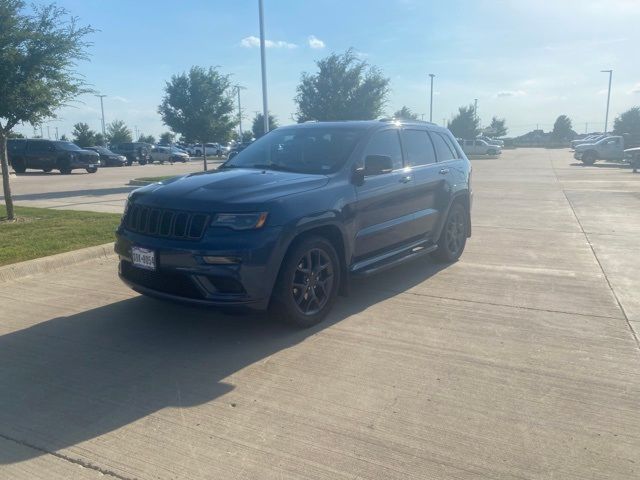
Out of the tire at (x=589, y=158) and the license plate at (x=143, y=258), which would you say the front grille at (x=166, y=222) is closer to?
the license plate at (x=143, y=258)

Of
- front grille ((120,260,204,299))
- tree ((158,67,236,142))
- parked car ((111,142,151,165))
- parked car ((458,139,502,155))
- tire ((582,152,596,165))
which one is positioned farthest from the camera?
parked car ((458,139,502,155))

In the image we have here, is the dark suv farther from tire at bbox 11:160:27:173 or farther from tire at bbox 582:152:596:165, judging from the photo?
tire at bbox 582:152:596:165

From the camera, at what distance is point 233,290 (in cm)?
419

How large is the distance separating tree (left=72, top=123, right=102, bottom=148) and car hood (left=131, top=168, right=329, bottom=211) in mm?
50097

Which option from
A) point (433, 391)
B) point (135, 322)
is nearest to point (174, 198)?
point (135, 322)

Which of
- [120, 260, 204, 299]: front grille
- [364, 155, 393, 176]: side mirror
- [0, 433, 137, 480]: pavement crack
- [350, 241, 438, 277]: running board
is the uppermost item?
[364, 155, 393, 176]: side mirror

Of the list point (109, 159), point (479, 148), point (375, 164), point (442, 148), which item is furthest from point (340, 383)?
point (479, 148)

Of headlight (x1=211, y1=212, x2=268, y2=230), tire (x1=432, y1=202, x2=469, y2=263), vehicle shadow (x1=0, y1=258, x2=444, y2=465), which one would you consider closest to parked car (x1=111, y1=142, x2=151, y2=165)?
tire (x1=432, y1=202, x2=469, y2=263)

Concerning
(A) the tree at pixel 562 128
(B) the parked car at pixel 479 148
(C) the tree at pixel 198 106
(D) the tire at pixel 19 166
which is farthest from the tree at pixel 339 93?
(A) the tree at pixel 562 128

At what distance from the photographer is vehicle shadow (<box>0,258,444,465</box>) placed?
10.7ft

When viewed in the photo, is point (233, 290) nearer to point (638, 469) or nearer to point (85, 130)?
point (638, 469)

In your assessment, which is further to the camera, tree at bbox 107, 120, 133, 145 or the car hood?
tree at bbox 107, 120, 133, 145

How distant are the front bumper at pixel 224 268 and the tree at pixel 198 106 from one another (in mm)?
18001

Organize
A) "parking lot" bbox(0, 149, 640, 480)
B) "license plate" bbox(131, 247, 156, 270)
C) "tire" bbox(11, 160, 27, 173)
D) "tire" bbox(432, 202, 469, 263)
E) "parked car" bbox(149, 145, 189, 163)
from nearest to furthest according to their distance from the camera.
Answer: "parking lot" bbox(0, 149, 640, 480) → "license plate" bbox(131, 247, 156, 270) → "tire" bbox(432, 202, 469, 263) → "tire" bbox(11, 160, 27, 173) → "parked car" bbox(149, 145, 189, 163)
